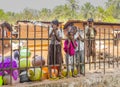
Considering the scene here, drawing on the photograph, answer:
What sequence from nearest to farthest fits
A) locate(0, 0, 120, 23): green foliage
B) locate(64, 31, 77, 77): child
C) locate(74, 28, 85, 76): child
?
locate(64, 31, 77, 77): child
locate(74, 28, 85, 76): child
locate(0, 0, 120, 23): green foliage

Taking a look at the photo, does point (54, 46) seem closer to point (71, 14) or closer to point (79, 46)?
point (79, 46)

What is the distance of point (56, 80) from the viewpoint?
527 centimetres

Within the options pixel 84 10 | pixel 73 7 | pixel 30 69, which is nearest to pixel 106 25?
pixel 30 69

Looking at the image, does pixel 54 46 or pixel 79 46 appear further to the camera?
pixel 79 46

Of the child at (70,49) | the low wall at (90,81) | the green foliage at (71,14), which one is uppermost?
the green foliage at (71,14)

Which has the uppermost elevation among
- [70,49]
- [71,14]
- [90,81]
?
[71,14]

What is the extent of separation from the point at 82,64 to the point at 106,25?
13.4 m

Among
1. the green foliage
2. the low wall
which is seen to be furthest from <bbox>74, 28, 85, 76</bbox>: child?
the green foliage

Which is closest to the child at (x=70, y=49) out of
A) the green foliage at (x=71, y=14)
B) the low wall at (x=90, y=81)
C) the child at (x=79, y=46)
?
the child at (x=79, y=46)

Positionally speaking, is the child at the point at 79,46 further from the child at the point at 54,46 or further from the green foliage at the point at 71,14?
the green foliage at the point at 71,14

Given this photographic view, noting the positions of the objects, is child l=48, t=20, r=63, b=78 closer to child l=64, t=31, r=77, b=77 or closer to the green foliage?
child l=64, t=31, r=77, b=77

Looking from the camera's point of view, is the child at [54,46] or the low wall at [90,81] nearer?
the low wall at [90,81]

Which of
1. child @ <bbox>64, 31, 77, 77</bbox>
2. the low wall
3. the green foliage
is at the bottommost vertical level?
the low wall

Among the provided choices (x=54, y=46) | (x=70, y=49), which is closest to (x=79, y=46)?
(x=70, y=49)
